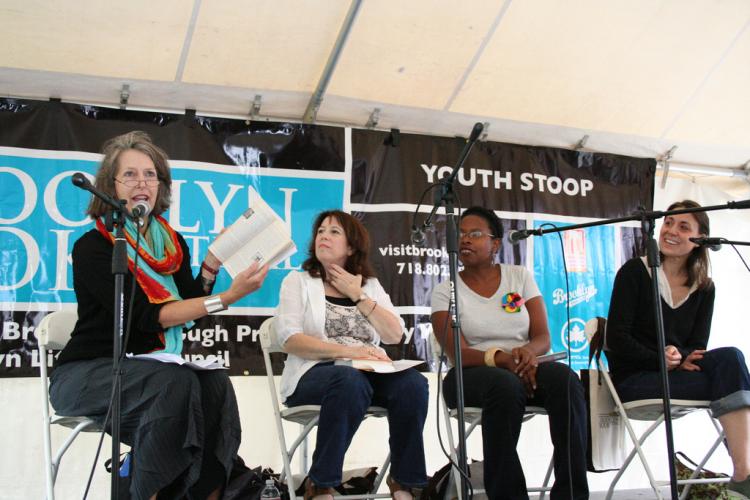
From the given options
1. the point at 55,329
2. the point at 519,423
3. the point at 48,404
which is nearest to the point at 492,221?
the point at 519,423

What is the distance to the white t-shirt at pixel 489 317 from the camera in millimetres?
3521

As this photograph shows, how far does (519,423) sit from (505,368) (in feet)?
0.92

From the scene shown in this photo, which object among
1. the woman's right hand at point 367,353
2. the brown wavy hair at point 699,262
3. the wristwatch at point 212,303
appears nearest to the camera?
the wristwatch at point 212,303

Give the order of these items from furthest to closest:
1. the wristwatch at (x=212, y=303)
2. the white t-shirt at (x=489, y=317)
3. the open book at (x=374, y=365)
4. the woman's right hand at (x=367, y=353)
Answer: the white t-shirt at (x=489, y=317)
the woman's right hand at (x=367, y=353)
the open book at (x=374, y=365)
the wristwatch at (x=212, y=303)

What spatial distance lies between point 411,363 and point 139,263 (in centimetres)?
115

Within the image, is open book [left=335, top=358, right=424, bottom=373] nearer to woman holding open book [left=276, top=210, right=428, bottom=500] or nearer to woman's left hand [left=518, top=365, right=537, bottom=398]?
woman holding open book [left=276, top=210, right=428, bottom=500]

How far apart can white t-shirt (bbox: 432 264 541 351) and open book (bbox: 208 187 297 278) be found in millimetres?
1056

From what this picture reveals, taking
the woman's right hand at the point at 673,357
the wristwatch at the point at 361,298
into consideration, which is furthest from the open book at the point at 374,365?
the woman's right hand at the point at 673,357

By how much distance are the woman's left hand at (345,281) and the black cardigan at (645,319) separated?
126 cm

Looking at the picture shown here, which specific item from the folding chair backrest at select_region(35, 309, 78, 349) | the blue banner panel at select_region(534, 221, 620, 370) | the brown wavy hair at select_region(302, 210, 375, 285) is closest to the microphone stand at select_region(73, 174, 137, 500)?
the folding chair backrest at select_region(35, 309, 78, 349)

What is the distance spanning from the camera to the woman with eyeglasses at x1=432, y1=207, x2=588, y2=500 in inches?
118

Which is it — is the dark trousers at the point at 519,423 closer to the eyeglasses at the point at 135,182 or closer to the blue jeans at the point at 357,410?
the blue jeans at the point at 357,410

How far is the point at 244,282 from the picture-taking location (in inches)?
106

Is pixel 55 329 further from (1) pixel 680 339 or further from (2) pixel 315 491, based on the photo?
(1) pixel 680 339
